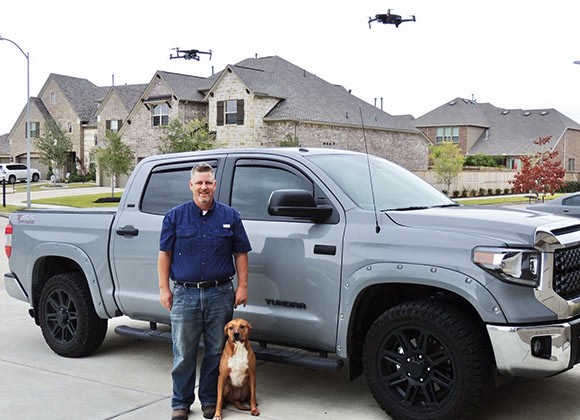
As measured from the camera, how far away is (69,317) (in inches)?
283

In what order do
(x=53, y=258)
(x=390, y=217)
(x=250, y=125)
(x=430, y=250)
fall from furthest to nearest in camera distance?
(x=250, y=125)
(x=53, y=258)
(x=390, y=217)
(x=430, y=250)

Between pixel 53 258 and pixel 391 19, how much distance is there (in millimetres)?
39409

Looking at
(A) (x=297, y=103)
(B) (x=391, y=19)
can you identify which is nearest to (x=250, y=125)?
(A) (x=297, y=103)

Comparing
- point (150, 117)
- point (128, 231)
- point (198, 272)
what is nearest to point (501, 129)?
point (150, 117)

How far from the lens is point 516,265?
4.64m

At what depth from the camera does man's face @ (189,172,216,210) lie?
5.29 metres

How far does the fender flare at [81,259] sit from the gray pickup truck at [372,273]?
0.7 inches

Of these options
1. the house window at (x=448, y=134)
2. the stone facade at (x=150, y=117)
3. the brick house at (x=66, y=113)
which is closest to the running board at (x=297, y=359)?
the stone facade at (x=150, y=117)

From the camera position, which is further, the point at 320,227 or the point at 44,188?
the point at 44,188

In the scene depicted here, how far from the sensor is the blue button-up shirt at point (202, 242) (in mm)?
5285

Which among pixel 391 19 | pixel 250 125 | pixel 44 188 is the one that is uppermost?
pixel 391 19

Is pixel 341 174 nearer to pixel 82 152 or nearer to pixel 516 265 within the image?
pixel 516 265

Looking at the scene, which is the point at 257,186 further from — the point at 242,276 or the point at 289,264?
the point at 242,276

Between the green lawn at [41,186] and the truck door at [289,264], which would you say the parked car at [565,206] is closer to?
the truck door at [289,264]
